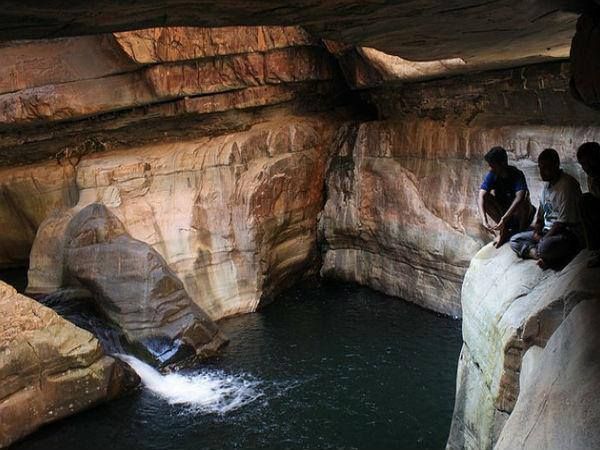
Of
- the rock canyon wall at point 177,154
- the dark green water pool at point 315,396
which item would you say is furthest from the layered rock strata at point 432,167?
the dark green water pool at point 315,396

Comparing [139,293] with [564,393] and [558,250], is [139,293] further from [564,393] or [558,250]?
[564,393]

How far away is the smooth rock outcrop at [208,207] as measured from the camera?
1264 centimetres

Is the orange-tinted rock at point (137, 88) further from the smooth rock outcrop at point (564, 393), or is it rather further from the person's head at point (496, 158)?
the smooth rock outcrop at point (564, 393)

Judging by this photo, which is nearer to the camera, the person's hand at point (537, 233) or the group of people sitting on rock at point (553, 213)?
the group of people sitting on rock at point (553, 213)

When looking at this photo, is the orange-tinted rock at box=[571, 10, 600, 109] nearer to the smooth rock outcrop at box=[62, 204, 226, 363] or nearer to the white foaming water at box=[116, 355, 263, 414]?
the white foaming water at box=[116, 355, 263, 414]

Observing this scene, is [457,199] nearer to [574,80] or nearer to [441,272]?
[441,272]

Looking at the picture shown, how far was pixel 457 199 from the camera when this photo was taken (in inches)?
479

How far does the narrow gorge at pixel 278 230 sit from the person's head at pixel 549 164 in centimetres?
65

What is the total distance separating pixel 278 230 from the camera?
13867mm

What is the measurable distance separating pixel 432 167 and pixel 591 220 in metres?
7.56

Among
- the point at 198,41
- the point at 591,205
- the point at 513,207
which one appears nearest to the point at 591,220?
the point at 591,205

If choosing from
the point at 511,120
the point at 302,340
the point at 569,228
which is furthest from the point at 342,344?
the point at 569,228

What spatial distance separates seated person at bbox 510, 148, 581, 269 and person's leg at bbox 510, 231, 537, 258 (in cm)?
14

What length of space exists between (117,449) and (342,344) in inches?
176
